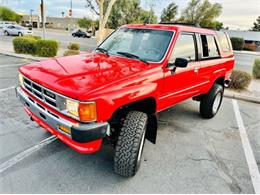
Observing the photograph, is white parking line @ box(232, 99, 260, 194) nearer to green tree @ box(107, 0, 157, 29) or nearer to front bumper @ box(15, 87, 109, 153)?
front bumper @ box(15, 87, 109, 153)

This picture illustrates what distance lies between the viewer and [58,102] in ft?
7.33

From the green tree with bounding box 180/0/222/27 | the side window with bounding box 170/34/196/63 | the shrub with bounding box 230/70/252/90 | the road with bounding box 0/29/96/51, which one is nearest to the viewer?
the side window with bounding box 170/34/196/63

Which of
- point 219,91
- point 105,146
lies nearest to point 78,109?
point 105,146

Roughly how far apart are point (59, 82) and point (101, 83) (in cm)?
47

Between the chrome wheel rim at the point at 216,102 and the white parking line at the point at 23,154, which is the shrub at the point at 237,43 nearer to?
the chrome wheel rim at the point at 216,102

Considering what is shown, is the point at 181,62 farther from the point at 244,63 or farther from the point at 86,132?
the point at 244,63

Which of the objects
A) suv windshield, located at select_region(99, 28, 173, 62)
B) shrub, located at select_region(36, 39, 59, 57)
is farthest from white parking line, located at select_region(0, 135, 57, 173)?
shrub, located at select_region(36, 39, 59, 57)

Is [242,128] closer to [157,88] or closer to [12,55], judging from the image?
[157,88]

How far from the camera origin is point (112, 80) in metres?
2.33

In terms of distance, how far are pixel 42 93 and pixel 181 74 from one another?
2.11m

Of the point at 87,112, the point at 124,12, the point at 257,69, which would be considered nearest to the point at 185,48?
the point at 87,112

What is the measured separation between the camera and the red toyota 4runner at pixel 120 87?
84.9 inches

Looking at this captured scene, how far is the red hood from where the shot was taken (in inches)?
86.0

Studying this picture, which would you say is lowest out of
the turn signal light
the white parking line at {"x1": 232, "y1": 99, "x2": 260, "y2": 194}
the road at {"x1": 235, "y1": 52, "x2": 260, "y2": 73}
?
the white parking line at {"x1": 232, "y1": 99, "x2": 260, "y2": 194}
